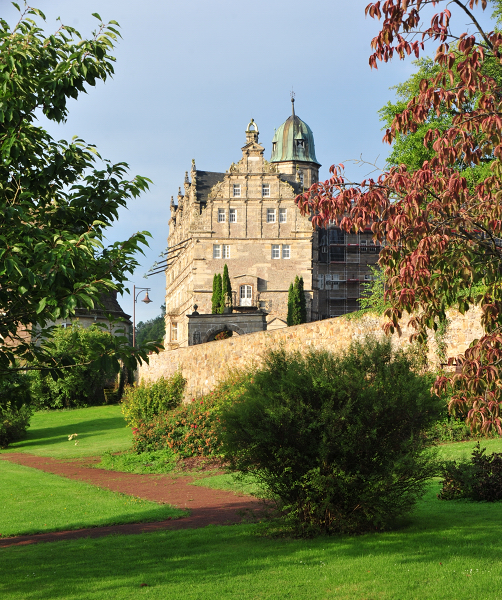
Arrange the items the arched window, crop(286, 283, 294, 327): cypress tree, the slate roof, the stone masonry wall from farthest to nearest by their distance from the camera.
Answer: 1. the slate roof
2. the arched window
3. crop(286, 283, 294, 327): cypress tree
4. the stone masonry wall

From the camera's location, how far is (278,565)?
872 centimetres

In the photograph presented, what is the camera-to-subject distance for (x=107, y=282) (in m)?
7.04

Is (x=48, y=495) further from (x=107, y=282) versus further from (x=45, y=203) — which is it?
(x=107, y=282)

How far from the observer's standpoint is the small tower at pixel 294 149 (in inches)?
3484

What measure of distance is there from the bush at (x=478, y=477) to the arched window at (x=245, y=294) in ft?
169

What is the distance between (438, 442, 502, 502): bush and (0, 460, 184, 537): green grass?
541 centimetres

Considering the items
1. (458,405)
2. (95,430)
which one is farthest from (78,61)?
(95,430)

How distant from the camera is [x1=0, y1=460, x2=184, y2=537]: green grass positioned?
1326 cm

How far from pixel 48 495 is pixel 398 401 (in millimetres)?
10308

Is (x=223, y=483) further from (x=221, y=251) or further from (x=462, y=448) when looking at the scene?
(x=221, y=251)

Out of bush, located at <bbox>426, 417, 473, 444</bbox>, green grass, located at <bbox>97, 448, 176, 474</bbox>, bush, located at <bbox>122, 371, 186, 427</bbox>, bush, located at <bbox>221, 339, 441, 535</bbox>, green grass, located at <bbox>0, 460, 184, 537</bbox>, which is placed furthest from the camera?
bush, located at <bbox>122, 371, 186, 427</bbox>

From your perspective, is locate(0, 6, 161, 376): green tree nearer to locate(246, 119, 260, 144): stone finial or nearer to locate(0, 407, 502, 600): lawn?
locate(0, 407, 502, 600): lawn

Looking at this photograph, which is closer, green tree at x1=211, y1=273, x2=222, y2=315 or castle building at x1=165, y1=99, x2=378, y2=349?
green tree at x1=211, y1=273, x2=222, y2=315

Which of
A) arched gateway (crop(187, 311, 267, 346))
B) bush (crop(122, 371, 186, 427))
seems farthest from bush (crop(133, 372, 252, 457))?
arched gateway (crop(187, 311, 267, 346))
